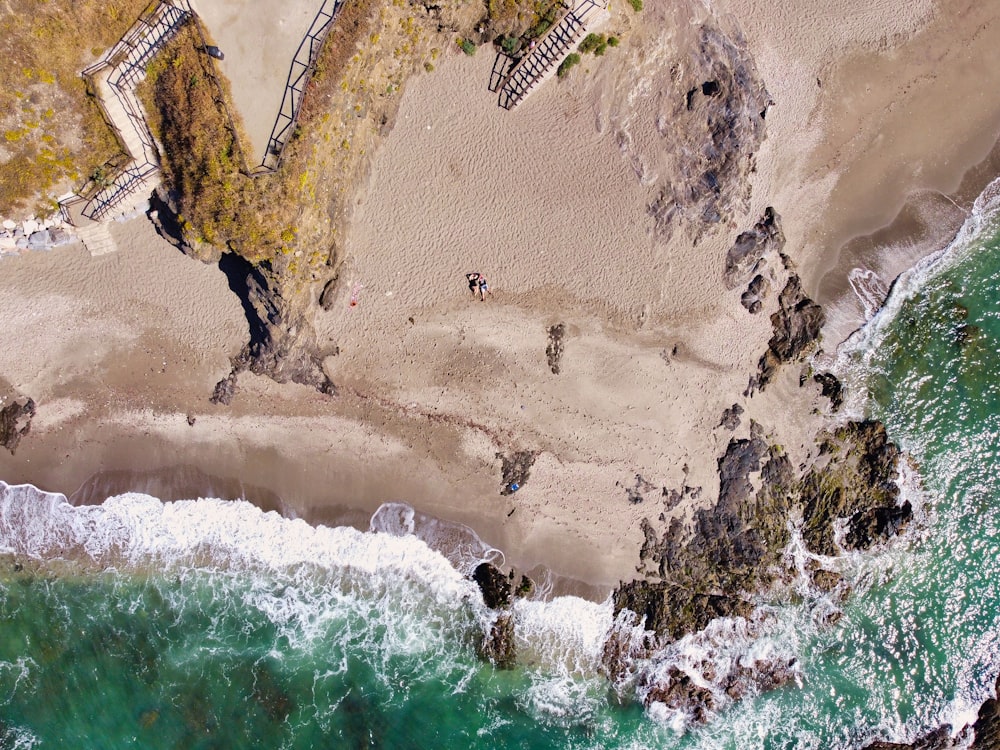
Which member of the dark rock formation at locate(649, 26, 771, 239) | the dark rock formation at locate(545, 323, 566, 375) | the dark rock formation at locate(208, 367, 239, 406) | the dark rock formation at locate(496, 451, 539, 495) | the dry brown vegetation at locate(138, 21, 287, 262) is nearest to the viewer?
the dry brown vegetation at locate(138, 21, 287, 262)

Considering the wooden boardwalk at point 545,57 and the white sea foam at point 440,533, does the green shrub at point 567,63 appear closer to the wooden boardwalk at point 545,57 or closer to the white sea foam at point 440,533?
→ the wooden boardwalk at point 545,57

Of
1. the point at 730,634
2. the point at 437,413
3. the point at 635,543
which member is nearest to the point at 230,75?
the point at 437,413

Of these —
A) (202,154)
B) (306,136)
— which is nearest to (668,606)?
(306,136)

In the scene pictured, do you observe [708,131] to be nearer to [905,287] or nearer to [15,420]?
[905,287]

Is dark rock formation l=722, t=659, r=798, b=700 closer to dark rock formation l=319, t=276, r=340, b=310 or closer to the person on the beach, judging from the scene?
the person on the beach

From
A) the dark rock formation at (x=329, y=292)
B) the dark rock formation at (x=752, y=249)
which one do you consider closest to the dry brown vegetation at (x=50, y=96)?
the dark rock formation at (x=329, y=292)

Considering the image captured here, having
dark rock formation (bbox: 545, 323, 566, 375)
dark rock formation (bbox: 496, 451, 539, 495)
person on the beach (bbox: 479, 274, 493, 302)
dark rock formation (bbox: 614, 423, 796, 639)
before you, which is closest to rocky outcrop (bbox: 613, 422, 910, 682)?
dark rock formation (bbox: 614, 423, 796, 639)

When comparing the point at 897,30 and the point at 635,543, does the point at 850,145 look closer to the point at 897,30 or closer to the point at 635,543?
the point at 897,30
